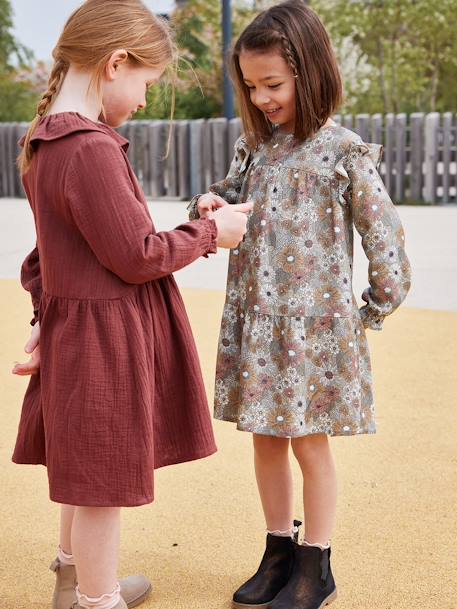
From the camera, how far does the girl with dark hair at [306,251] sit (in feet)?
8.54

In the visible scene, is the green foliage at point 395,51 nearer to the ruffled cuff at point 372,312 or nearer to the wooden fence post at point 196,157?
the wooden fence post at point 196,157

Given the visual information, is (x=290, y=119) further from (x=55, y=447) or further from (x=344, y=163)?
(x=55, y=447)

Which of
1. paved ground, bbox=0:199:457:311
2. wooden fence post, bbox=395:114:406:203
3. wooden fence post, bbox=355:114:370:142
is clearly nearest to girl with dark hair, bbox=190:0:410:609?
paved ground, bbox=0:199:457:311

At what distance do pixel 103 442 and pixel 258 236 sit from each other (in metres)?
0.70

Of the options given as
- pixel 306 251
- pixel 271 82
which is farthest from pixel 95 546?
pixel 271 82

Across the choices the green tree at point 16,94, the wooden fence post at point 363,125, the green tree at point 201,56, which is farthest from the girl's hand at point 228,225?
the green tree at point 16,94

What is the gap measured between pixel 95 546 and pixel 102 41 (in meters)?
1.15

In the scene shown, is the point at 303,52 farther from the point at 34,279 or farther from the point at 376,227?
the point at 34,279

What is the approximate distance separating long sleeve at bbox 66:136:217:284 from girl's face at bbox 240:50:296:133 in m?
0.52

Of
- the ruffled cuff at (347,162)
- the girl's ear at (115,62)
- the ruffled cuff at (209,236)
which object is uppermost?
the girl's ear at (115,62)

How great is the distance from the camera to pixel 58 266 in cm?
233

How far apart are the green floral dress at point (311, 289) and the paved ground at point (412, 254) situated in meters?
4.00

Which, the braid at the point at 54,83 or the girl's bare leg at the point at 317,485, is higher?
the braid at the point at 54,83

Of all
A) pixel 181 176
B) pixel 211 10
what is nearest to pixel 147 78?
pixel 181 176
